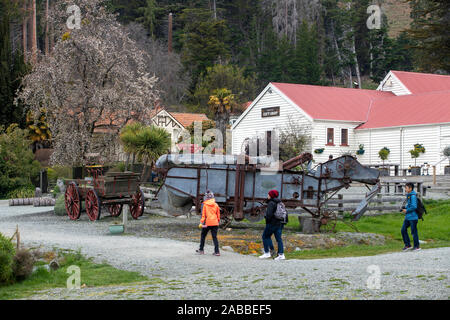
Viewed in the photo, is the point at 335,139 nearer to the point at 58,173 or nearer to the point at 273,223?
the point at 58,173

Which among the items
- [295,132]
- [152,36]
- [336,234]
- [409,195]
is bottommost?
[336,234]

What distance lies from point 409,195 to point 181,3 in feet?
248

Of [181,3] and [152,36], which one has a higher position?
[181,3]

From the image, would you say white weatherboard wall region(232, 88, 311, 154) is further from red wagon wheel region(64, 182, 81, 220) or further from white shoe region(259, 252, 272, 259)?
white shoe region(259, 252, 272, 259)

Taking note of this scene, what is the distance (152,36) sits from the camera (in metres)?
80.6

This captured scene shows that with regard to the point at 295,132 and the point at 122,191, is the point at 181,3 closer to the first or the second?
the point at 295,132

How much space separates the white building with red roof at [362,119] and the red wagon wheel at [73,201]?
73.9ft

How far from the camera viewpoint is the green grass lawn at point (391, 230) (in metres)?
16.8

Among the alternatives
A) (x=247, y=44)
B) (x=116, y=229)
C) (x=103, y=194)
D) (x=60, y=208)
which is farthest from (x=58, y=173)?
(x=247, y=44)

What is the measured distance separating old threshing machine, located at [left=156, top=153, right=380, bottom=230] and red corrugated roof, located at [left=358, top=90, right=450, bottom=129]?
22.9 metres

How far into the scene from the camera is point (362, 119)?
154 feet

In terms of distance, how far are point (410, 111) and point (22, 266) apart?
1427 inches
